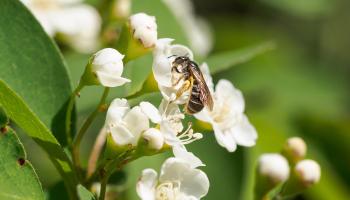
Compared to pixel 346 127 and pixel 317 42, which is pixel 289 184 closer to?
pixel 346 127

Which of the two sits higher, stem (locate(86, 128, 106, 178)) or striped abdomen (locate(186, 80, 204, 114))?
striped abdomen (locate(186, 80, 204, 114))

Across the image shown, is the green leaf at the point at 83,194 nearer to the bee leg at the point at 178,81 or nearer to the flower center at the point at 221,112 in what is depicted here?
the bee leg at the point at 178,81

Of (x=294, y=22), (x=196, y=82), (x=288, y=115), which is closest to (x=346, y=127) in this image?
(x=288, y=115)

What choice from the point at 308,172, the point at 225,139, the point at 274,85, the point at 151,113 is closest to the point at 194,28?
the point at 274,85

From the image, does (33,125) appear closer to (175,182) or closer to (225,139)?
(175,182)

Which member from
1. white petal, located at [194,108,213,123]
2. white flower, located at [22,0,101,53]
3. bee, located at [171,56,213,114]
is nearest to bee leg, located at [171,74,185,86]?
bee, located at [171,56,213,114]

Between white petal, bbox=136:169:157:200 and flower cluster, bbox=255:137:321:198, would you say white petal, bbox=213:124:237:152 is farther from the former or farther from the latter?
white petal, bbox=136:169:157:200
